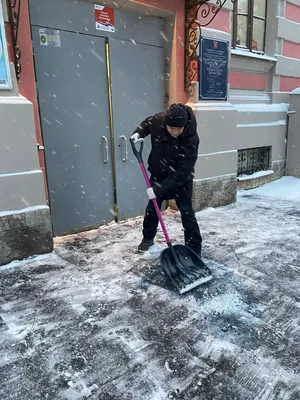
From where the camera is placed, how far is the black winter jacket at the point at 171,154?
2.93 metres

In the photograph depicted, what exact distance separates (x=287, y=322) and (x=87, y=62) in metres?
3.41

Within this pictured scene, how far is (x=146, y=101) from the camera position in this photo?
179 inches

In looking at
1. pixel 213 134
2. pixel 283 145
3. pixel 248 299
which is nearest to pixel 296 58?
pixel 283 145

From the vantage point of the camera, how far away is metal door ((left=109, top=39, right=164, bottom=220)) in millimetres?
4184

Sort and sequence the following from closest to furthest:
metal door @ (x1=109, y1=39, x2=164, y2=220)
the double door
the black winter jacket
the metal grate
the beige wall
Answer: the black winter jacket
the beige wall
the double door
metal door @ (x1=109, y1=39, x2=164, y2=220)
the metal grate

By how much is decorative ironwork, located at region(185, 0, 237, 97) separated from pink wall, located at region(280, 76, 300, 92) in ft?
8.83

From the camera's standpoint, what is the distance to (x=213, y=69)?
190 inches

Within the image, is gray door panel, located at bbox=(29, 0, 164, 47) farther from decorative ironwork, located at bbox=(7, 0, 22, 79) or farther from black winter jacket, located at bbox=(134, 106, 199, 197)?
black winter jacket, located at bbox=(134, 106, 199, 197)

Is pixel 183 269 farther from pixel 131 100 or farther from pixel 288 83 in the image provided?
pixel 288 83

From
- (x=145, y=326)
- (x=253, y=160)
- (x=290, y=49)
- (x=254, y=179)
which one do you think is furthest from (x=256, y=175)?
(x=145, y=326)

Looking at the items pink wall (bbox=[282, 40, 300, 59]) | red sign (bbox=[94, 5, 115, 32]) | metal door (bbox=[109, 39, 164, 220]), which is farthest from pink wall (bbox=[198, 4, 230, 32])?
pink wall (bbox=[282, 40, 300, 59])

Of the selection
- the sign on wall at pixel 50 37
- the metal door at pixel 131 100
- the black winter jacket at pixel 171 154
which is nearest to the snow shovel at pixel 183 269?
the black winter jacket at pixel 171 154

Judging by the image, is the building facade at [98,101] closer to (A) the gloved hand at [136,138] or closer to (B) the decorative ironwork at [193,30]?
(B) the decorative ironwork at [193,30]

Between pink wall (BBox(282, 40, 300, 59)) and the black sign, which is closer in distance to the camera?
the black sign
